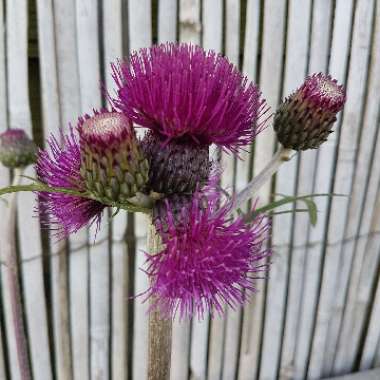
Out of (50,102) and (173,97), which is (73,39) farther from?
(173,97)

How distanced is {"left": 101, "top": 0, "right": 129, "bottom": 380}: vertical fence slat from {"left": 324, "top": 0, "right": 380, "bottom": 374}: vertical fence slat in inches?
A: 28.4

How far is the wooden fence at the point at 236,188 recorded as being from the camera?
1.15 meters

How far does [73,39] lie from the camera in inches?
44.2

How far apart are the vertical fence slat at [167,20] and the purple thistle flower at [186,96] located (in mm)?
729

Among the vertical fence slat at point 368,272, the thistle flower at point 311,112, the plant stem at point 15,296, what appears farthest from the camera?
the vertical fence slat at point 368,272

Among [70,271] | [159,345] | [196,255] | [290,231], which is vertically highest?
[196,255]

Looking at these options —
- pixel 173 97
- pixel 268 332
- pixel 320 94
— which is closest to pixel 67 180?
pixel 173 97

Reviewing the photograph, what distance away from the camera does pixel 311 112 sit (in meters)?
0.55

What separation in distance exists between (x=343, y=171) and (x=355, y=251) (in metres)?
0.35

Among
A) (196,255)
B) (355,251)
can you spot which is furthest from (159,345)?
(355,251)

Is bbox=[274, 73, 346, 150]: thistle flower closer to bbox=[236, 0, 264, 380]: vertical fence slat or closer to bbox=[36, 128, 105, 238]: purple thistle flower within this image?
bbox=[36, 128, 105, 238]: purple thistle flower

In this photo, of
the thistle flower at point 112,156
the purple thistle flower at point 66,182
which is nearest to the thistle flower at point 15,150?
the purple thistle flower at point 66,182

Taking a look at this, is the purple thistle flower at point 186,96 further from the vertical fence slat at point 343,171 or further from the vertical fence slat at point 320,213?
the vertical fence slat at point 343,171

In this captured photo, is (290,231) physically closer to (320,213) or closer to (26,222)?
(320,213)
